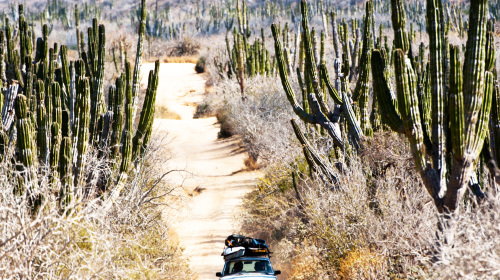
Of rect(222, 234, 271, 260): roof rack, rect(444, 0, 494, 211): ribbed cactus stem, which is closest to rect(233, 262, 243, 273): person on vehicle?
rect(222, 234, 271, 260): roof rack

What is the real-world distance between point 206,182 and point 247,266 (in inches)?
345

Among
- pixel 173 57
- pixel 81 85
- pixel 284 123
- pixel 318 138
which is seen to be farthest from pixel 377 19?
pixel 81 85

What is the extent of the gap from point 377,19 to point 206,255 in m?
49.6

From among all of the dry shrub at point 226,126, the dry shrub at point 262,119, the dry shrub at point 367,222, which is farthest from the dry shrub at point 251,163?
the dry shrub at point 367,222

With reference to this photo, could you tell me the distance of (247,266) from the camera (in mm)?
7906

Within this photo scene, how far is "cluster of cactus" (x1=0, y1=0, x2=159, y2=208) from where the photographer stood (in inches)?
277

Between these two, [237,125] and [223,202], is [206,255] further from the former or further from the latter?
[237,125]

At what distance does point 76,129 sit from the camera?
7980 mm

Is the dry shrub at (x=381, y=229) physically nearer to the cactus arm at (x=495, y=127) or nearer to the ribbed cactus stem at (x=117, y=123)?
the cactus arm at (x=495, y=127)

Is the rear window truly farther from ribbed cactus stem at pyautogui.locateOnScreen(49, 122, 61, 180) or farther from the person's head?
ribbed cactus stem at pyautogui.locateOnScreen(49, 122, 61, 180)

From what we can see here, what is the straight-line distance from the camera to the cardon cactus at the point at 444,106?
539 centimetres

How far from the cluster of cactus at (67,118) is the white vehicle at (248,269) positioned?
231cm

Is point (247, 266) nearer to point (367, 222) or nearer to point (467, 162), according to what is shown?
point (367, 222)

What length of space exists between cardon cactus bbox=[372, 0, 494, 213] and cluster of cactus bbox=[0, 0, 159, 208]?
12.6ft
